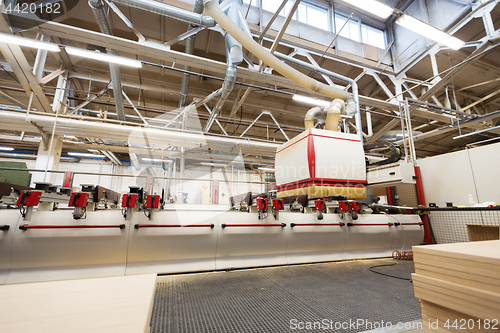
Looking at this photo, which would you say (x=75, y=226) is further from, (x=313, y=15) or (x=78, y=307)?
(x=313, y=15)

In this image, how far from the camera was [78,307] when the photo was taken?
429 mm

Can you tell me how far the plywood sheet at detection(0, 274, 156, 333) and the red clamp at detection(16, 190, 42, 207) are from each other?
2020 mm

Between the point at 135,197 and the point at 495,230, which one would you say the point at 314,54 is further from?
the point at 135,197

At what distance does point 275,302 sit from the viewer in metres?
1.67

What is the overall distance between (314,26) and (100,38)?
197 inches

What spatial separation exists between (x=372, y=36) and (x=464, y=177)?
4972 mm

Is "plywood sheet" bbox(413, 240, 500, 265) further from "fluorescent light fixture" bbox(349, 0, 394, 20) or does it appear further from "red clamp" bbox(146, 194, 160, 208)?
"fluorescent light fixture" bbox(349, 0, 394, 20)

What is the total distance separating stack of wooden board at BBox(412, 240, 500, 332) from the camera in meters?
0.52

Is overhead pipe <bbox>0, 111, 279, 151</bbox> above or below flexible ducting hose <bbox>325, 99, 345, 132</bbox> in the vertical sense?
above

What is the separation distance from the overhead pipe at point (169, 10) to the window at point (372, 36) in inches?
189

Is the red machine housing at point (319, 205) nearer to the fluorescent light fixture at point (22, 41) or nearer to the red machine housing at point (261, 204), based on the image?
the red machine housing at point (261, 204)

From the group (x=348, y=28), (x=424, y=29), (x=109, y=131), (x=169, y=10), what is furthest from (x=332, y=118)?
(x=109, y=131)

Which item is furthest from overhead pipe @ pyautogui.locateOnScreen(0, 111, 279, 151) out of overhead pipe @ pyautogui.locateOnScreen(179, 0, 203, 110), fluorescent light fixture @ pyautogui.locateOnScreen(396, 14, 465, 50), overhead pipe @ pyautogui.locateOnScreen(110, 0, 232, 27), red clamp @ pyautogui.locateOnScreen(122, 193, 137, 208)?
fluorescent light fixture @ pyautogui.locateOnScreen(396, 14, 465, 50)

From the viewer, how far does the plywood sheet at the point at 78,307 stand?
1.18 feet
